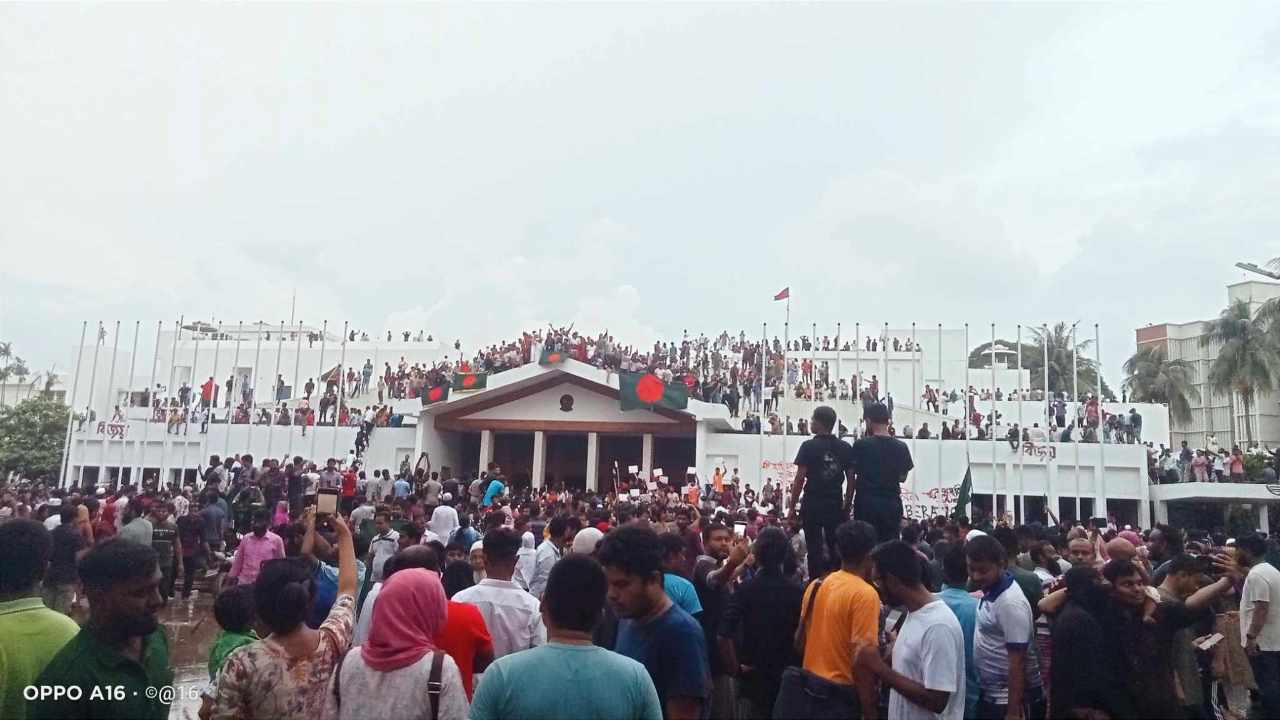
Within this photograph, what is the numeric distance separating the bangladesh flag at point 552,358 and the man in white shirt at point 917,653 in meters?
24.5

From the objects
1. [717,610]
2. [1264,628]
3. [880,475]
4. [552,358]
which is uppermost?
[552,358]

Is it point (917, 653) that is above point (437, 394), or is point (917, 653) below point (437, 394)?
below

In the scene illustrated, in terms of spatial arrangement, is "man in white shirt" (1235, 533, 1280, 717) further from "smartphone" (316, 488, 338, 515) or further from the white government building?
the white government building

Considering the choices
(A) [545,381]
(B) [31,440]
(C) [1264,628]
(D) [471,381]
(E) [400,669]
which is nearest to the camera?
(E) [400,669]

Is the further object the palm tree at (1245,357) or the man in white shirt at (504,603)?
the palm tree at (1245,357)

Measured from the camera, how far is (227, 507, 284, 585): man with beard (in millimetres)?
8516

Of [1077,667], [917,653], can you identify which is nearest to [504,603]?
[917,653]

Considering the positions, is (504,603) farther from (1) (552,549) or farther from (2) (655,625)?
(1) (552,549)

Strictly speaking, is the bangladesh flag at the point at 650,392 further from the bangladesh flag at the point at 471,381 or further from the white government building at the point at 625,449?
the bangladesh flag at the point at 471,381

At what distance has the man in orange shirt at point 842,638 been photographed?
440 centimetres

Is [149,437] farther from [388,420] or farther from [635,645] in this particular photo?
[635,645]

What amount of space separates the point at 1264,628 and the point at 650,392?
22.2 meters

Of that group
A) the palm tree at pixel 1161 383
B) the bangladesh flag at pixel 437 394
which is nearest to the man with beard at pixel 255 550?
the bangladesh flag at pixel 437 394

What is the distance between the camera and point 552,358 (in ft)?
94.6
